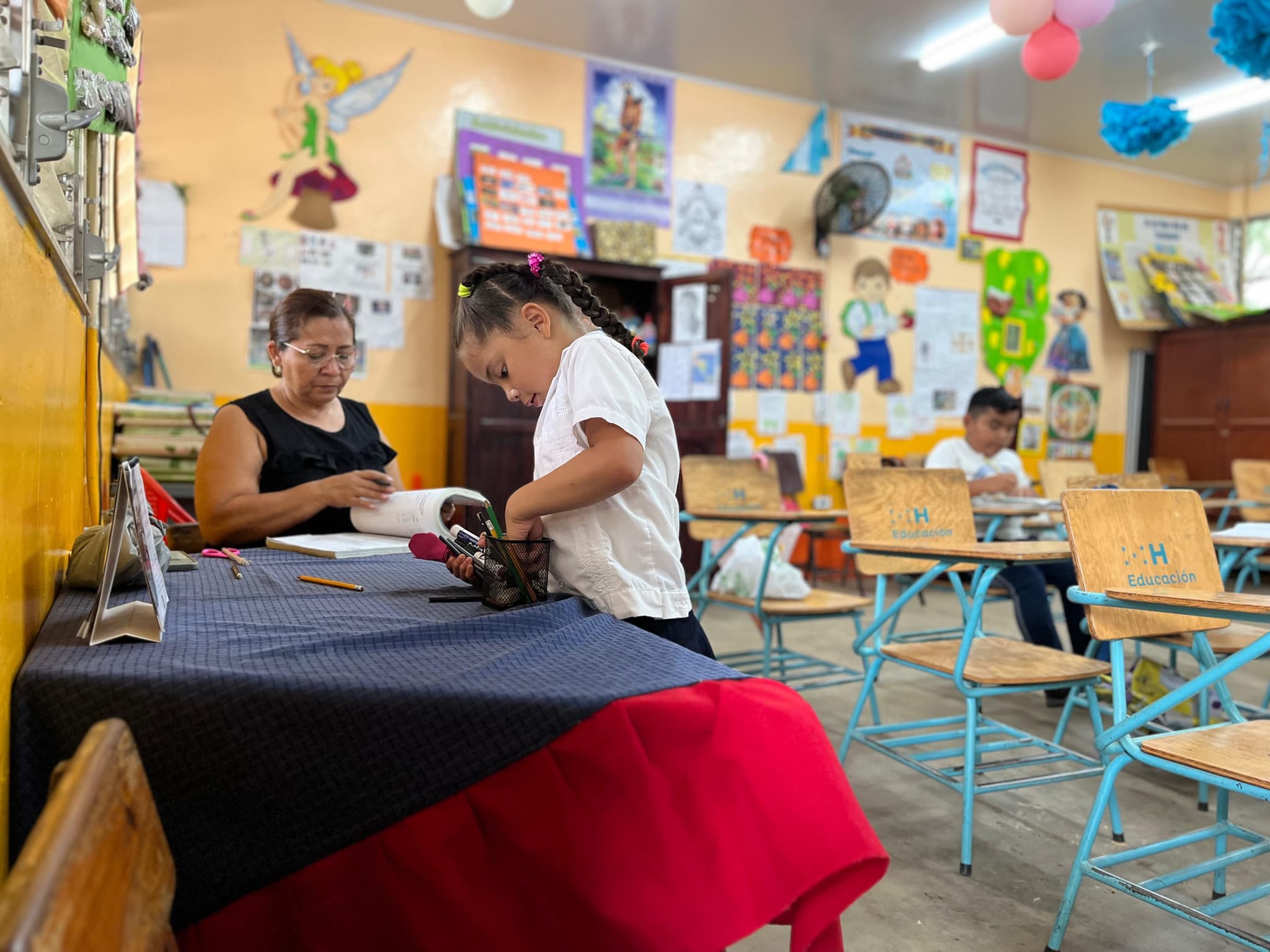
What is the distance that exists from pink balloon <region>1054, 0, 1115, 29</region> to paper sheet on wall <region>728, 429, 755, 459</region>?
309 cm

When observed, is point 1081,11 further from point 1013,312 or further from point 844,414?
point 1013,312

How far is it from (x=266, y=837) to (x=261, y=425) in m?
1.47

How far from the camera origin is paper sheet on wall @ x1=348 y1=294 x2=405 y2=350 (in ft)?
16.7

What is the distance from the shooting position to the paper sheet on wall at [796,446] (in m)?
6.43

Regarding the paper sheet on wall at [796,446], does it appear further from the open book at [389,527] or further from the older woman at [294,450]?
the open book at [389,527]

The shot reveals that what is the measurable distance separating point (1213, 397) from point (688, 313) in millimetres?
5095

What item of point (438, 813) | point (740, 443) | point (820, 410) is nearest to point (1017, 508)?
point (438, 813)

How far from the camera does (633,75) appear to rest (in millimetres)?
5867

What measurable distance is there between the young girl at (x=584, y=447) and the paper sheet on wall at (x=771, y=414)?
5.01 metres

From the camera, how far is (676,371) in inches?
221

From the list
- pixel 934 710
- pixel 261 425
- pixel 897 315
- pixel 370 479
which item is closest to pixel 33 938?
pixel 370 479

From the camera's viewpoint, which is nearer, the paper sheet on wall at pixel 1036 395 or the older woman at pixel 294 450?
the older woman at pixel 294 450

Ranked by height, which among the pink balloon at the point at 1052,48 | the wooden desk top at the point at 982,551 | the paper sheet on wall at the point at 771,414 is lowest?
the wooden desk top at the point at 982,551

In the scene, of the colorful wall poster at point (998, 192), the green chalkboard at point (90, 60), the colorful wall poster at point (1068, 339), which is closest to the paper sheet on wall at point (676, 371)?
the colorful wall poster at point (998, 192)
